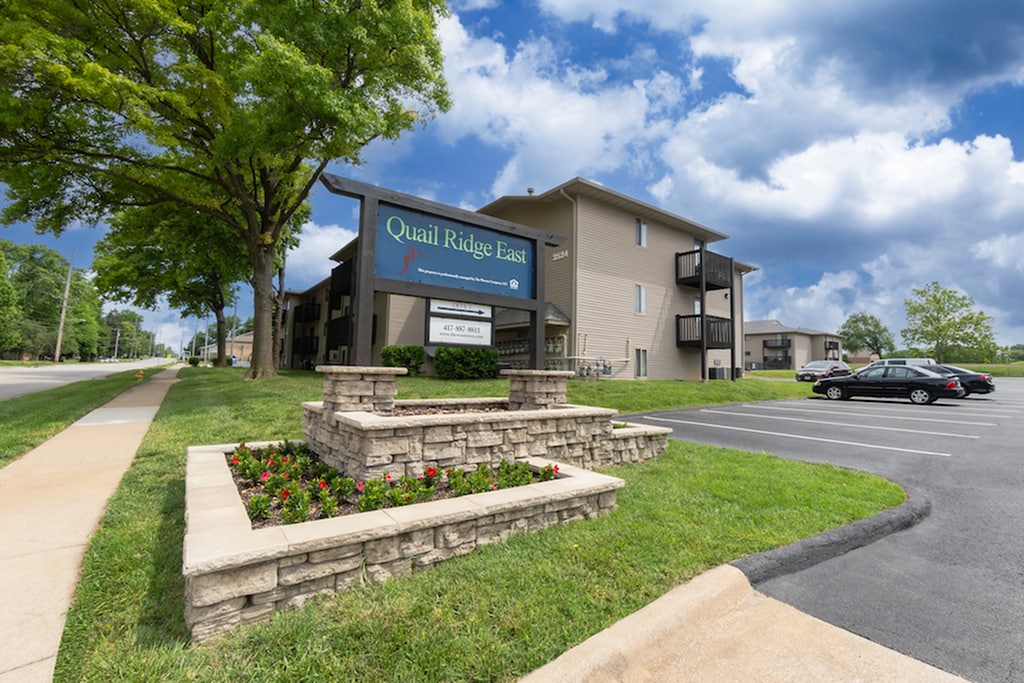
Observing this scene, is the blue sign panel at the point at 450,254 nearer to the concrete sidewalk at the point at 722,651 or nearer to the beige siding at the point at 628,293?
the concrete sidewalk at the point at 722,651

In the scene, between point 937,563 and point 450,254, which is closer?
point 937,563

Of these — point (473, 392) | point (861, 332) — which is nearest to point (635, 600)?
point (473, 392)

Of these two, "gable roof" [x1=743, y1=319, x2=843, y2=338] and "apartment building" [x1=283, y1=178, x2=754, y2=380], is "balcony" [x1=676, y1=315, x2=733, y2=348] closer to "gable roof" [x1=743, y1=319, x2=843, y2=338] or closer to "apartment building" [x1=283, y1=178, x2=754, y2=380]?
"apartment building" [x1=283, y1=178, x2=754, y2=380]

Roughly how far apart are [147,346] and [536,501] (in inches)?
6867

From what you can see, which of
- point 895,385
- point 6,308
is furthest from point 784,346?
point 6,308

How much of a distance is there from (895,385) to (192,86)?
25.4 m

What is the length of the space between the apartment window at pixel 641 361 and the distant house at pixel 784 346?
112 feet

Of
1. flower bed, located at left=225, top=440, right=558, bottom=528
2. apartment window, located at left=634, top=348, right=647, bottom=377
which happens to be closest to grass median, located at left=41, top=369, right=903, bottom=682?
flower bed, located at left=225, top=440, right=558, bottom=528

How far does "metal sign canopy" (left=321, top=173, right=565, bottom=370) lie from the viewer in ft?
20.0

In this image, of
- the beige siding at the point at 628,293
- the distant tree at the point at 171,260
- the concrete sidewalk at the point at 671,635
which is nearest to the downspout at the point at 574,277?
the beige siding at the point at 628,293

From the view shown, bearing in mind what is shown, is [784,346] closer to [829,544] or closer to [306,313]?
[306,313]

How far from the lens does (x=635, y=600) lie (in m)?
2.59

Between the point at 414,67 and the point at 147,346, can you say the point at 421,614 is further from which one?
the point at 147,346

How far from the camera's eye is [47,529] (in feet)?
11.3
